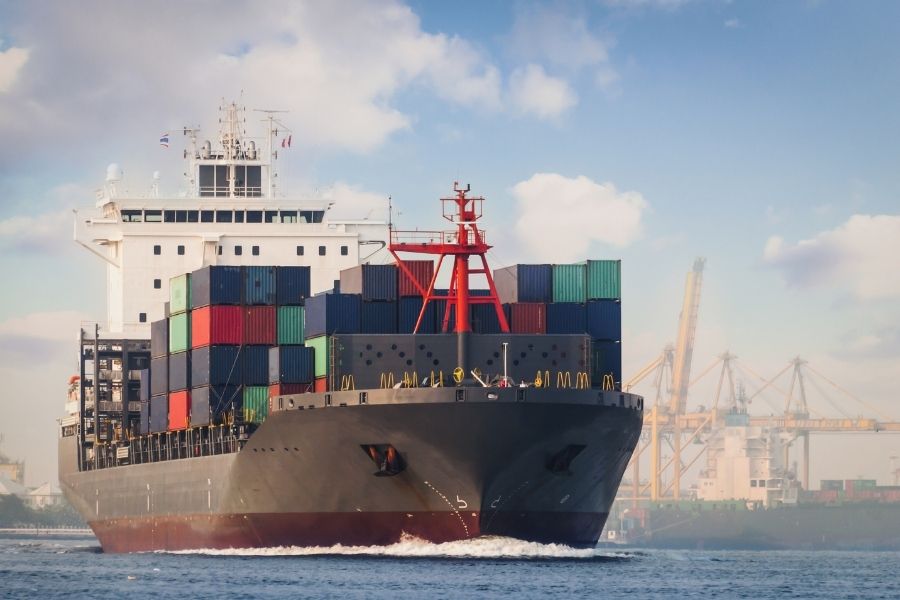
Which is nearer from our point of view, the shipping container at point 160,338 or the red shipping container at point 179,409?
the red shipping container at point 179,409

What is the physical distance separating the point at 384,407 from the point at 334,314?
4.95 m

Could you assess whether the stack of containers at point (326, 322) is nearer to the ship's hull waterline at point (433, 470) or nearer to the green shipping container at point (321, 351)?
the green shipping container at point (321, 351)

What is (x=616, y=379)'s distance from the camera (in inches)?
2239

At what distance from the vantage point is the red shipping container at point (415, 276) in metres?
56.3

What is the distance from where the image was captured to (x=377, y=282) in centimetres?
5609

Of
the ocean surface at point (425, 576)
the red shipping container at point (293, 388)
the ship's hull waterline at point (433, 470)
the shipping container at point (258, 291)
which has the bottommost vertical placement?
the ocean surface at point (425, 576)

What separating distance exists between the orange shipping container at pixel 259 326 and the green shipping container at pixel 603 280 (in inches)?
417

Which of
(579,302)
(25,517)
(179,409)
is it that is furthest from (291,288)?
(25,517)

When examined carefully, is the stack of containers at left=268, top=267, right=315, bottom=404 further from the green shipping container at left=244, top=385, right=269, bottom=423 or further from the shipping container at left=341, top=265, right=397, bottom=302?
the shipping container at left=341, top=265, right=397, bottom=302

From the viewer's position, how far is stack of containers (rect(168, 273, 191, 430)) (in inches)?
2376

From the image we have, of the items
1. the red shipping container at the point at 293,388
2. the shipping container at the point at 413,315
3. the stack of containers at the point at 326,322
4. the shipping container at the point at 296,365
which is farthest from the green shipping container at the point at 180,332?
the shipping container at the point at 413,315

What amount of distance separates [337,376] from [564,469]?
7403mm

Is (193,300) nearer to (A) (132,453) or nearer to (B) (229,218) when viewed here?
(A) (132,453)

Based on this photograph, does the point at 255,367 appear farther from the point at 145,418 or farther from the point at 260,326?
the point at 145,418
